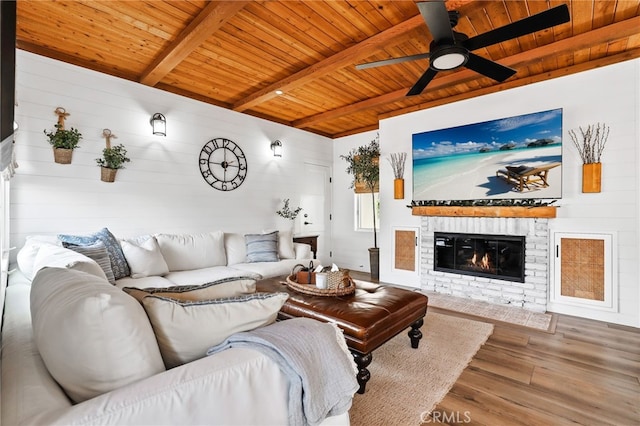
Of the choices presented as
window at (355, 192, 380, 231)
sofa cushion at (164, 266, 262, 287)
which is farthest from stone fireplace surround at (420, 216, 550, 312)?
sofa cushion at (164, 266, 262, 287)

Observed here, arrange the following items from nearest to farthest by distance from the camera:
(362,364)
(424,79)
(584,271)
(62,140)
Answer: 1. (362,364)
2. (424,79)
3. (62,140)
4. (584,271)

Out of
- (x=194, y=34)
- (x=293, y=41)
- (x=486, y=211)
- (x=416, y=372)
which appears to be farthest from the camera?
(x=486, y=211)

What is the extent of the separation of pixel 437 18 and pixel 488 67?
2.79ft

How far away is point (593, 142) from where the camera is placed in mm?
3457

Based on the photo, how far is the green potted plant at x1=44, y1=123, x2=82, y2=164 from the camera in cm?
319

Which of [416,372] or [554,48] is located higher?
[554,48]

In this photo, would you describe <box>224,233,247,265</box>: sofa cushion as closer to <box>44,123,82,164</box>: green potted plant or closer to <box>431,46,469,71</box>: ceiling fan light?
<box>44,123,82,164</box>: green potted plant

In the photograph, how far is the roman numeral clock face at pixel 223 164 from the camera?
4527mm

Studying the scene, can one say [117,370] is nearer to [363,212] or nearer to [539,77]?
[539,77]

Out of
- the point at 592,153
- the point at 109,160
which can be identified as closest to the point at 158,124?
the point at 109,160

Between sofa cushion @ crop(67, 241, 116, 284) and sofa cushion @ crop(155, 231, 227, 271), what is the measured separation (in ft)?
2.64

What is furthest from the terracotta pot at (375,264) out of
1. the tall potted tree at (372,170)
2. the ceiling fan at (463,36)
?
the ceiling fan at (463,36)

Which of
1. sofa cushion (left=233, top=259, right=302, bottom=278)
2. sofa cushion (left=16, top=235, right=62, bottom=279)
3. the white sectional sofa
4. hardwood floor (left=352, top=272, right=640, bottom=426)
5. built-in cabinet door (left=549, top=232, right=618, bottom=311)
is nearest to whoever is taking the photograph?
the white sectional sofa

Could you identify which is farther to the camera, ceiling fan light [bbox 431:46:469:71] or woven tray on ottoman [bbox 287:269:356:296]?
woven tray on ottoman [bbox 287:269:356:296]
